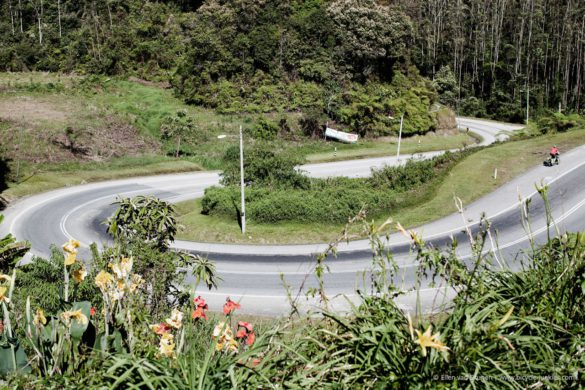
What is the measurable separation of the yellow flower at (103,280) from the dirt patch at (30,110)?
4182cm

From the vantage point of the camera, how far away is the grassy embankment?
3600 cm

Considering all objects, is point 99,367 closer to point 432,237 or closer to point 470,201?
point 432,237

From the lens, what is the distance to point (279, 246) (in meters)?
23.4

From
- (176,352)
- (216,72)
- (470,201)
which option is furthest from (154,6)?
(176,352)

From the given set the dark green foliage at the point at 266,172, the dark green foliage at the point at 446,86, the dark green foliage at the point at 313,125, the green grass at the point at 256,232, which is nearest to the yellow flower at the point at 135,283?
the green grass at the point at 256,232

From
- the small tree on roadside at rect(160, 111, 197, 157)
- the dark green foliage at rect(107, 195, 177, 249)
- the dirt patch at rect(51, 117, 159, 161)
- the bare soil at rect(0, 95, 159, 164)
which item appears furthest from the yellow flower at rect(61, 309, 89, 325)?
the small tree on roadside at rect(160, 111, 197, 157)

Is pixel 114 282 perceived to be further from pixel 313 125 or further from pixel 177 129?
pixel 313 125

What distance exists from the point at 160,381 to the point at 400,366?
143cm

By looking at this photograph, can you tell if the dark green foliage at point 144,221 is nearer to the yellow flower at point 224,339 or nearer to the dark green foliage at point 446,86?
the yellow flower at point 224,339

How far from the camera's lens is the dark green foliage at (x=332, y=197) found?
25.2 metres

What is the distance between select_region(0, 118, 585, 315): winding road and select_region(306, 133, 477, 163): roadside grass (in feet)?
20.2

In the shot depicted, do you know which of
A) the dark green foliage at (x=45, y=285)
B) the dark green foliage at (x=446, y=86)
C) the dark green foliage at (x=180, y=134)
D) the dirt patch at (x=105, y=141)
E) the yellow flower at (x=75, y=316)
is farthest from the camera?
the dark green foliage at (x=446, y=86)

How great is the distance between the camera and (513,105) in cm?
6525

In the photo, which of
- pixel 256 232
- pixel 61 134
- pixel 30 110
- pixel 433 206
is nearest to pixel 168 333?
pixel 256 232
